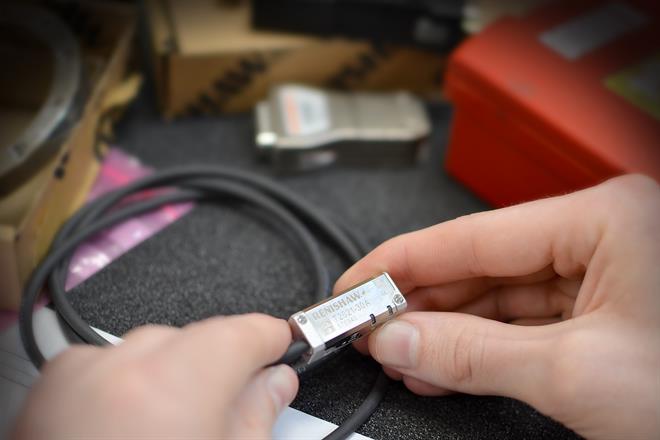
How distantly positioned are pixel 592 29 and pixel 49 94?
1.54 feet

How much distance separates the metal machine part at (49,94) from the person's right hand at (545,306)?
26 centimetres

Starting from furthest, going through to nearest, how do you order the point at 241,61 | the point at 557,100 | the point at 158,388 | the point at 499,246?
the point at 241,61 → the point at 557,100 → the point at 499,246 → the point at 158,388

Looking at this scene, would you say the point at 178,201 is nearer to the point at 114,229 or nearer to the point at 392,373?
the point at 114,229

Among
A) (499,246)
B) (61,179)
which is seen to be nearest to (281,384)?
(499,246)

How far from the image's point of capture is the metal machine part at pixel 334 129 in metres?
0.60

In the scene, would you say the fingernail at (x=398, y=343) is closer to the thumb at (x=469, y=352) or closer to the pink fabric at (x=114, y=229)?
the thumb at (x=469, y=352)

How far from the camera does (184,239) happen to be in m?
0.55

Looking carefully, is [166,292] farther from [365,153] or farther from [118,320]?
[365,153]

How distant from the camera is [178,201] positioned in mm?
562

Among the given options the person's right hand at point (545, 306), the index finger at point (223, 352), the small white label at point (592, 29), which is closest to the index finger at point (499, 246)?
the person's right hand at point (545, 306)

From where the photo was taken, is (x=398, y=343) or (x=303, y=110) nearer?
(x=398, y=343)

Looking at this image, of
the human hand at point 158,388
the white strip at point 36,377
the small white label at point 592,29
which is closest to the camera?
the human hand at point 158,388

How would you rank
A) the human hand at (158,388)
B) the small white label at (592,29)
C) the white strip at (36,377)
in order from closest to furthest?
1. the human hand at (158,388)
2. the white strip at (36,377)
3. the small white label at (592,29)

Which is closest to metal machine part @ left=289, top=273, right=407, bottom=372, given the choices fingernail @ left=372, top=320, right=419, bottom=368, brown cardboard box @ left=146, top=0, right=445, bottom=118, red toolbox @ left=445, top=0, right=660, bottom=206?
fingernail @ left=372, top=320, right=419, bottom=368
